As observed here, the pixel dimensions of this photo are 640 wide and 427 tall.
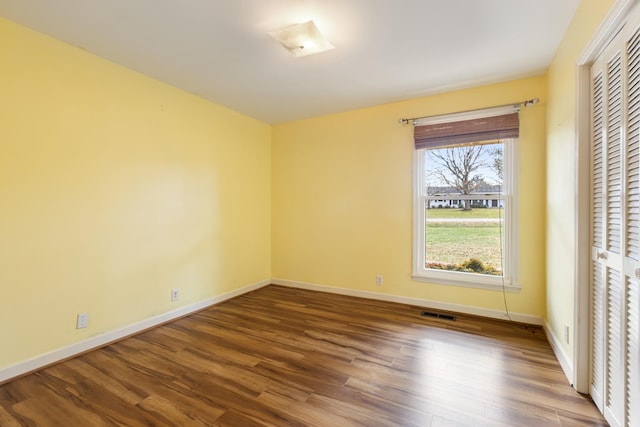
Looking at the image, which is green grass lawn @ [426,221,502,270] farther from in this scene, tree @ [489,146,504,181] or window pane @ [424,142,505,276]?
tree @ [489,146,504,181]

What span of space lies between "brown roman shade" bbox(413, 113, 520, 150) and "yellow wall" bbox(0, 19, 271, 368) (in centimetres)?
253

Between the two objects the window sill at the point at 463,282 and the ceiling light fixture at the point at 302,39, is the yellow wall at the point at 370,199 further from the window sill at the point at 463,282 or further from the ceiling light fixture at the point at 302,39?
the ceiling light fixture at the point at 302,39

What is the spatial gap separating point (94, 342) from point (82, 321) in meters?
0.23

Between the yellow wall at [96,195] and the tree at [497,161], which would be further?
the tree at [497,161]

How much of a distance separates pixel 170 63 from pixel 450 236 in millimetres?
3426

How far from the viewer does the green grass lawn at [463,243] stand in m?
3.11

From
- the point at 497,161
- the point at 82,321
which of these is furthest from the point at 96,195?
the point at 497,161

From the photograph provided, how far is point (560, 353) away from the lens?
217cm

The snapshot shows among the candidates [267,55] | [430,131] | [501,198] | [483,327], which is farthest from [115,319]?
[501,198]

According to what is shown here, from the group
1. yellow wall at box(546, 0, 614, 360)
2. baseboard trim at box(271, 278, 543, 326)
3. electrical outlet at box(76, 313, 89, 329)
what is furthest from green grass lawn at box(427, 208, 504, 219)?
electrical outlet at box(76, 313, 89, 329)

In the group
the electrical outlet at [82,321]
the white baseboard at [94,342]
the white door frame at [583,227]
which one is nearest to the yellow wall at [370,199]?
the white door frame at [583,227]

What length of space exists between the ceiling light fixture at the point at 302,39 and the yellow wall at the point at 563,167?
165 centimetres

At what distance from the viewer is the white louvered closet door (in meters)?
1.32

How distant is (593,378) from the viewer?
1.74m
